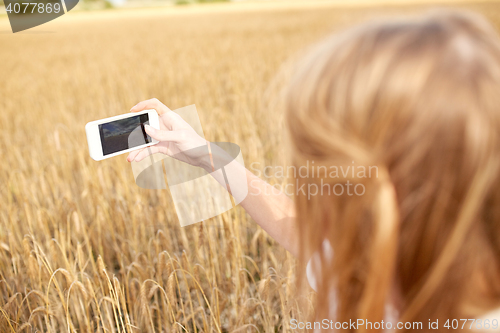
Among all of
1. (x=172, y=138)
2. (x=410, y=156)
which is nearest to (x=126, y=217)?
(x=172, y=138)

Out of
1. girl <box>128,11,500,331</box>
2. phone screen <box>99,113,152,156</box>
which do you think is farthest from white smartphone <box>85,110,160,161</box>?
girl <box>128,11,500,331</box>

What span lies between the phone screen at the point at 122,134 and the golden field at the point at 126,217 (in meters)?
0.28

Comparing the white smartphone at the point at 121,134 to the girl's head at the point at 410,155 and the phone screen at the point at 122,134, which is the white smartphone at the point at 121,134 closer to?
the phone screen at the point at 122,134

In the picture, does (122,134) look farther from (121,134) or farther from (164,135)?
(164,135)

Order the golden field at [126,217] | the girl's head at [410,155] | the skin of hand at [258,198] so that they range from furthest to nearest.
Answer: the golden field at [126,217]
the skin of hand at [258,198]
the girl's head at [410,155]

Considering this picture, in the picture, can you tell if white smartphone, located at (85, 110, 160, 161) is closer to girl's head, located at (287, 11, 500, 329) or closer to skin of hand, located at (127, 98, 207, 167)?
skin of hand, located at (127, 98, 207, 167)

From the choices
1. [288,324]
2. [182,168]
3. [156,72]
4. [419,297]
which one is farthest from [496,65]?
[156,72]

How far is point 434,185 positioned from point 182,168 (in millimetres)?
1247

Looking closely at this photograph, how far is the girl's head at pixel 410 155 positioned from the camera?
14.1 inches

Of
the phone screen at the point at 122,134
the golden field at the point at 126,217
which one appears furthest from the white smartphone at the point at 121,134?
the golden field at the point at 126,217

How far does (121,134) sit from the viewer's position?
821 mm

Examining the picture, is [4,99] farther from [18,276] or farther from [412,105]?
[412,105]

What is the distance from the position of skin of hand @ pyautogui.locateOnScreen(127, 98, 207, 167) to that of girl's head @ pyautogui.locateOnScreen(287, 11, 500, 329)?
0.37 meters

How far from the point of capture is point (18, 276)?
3.64 feet
